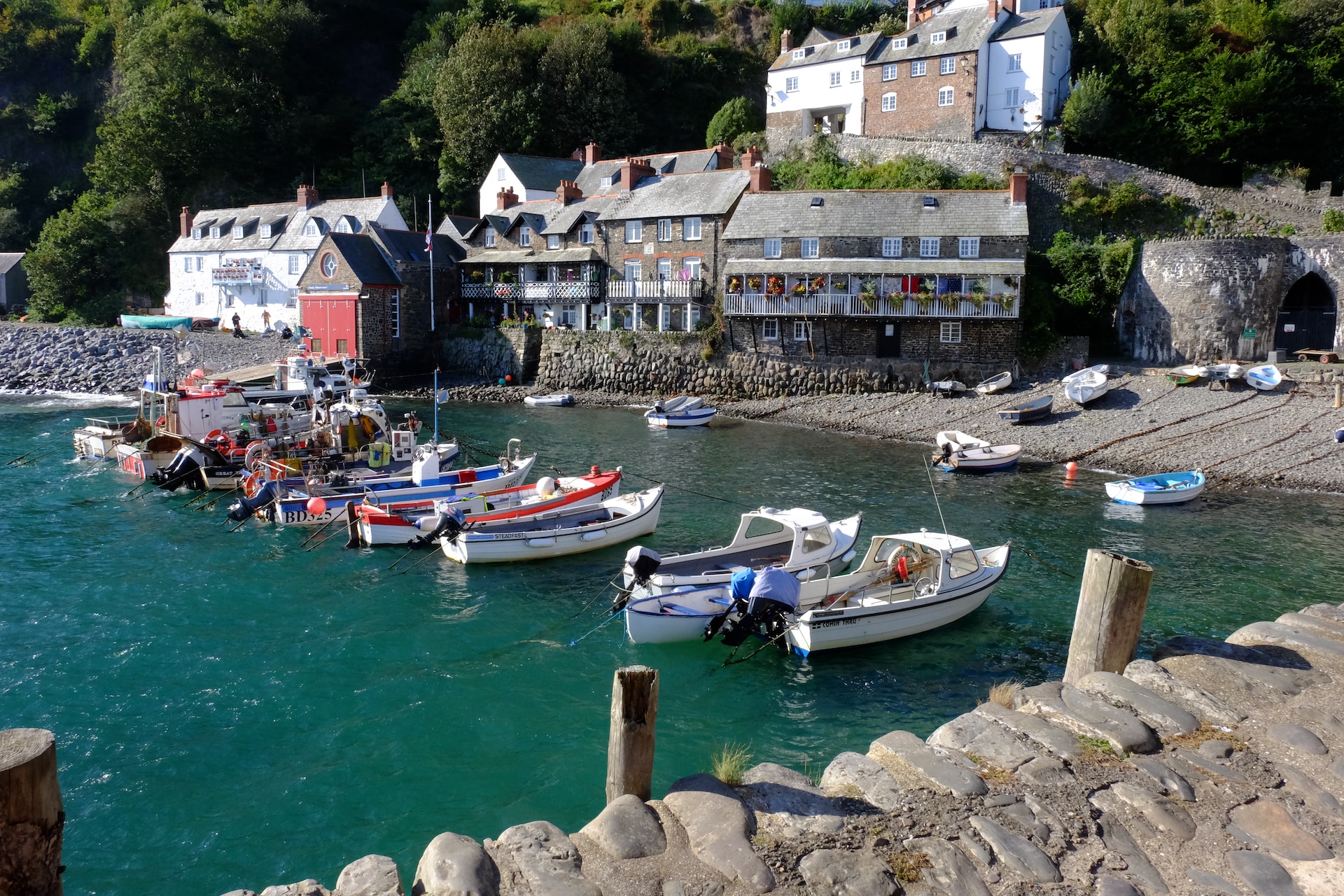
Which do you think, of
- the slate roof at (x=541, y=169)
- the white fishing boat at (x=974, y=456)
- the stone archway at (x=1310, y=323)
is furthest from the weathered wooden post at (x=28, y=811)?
the slate roof at (x=541, y=169)

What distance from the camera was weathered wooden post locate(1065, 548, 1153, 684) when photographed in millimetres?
10234

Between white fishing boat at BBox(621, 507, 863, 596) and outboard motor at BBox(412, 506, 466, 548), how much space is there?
523 cm

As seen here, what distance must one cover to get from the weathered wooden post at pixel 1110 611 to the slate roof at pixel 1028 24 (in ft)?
145

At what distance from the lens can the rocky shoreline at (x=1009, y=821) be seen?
717cm

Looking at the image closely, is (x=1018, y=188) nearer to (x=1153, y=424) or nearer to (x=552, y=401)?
(x=1153, y=424)

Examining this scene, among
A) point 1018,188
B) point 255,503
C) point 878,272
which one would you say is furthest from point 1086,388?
point 255,503

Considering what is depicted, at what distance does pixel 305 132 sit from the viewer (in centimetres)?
7094

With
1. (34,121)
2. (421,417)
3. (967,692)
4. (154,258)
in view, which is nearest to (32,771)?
(967,692)

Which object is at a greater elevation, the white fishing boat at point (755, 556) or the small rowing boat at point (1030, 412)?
the small rowing boat at point (1030, 412)

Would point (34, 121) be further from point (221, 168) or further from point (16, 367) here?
point (16, 367)

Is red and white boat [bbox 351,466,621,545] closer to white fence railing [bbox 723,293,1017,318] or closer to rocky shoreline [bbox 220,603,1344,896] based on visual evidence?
rocky shoreline [bbox 220,603,1344,896]

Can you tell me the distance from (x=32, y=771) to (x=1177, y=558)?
22.5 m

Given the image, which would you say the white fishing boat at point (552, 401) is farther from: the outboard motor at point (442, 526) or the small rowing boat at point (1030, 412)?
the outboard motor at point (442, 526)

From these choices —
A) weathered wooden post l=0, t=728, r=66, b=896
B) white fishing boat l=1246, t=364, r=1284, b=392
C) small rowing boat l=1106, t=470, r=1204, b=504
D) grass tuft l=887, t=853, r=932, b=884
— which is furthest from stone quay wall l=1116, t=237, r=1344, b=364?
weathered wooden post l=0, t=728, r=66, b=896
